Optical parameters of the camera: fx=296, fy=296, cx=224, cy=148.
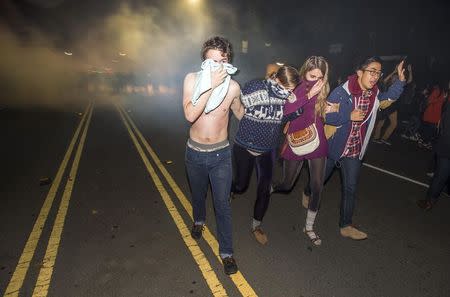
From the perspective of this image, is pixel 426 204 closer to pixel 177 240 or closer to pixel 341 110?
pixel 341 110

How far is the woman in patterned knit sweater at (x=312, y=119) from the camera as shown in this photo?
3.32 meters

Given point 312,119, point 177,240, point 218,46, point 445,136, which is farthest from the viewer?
point 445,136

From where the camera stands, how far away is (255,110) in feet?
10.8

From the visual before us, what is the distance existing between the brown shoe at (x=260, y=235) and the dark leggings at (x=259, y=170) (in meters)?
0.19

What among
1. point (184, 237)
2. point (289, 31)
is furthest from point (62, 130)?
point (289, 31)

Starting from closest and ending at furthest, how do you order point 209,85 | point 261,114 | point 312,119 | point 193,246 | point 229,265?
point 209,85
point 229,265
point 261,114
point 312,119
point 193,246

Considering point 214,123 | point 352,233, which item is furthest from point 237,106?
point 352,233

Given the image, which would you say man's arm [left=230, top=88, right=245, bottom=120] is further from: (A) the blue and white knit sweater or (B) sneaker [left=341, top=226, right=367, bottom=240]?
(B) sneaker [left=341, top=226, right=367, bottom=240]

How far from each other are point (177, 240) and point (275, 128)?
6.16 ft

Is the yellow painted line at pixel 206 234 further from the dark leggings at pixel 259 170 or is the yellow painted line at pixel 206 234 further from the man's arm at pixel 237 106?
the man's arm at pixel 237 106

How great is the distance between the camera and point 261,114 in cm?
329

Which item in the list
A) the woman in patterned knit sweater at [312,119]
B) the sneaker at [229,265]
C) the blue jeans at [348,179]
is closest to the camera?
the sneaker at [229,265]

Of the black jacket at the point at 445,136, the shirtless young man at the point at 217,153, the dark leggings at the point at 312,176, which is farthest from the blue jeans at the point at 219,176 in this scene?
the black jacket at the point at 445,136

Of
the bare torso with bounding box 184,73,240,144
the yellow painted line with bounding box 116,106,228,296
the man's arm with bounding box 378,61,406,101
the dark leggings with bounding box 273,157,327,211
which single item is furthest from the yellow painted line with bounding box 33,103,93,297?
the man's arm with bounding box 378,61,406,101
